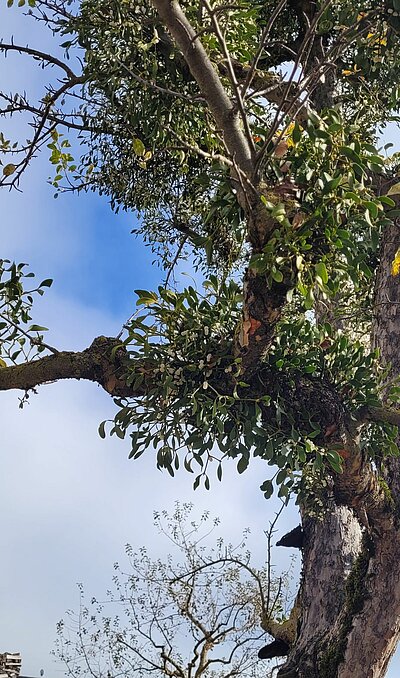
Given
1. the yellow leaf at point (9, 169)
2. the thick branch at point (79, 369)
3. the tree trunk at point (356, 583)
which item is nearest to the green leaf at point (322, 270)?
the thick branch at point (79, 369)

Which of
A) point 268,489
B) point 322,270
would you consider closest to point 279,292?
point 322,270

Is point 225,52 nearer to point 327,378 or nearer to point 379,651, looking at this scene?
point 327,378

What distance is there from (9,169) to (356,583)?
224 cm

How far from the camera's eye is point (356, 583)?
10.9 ft

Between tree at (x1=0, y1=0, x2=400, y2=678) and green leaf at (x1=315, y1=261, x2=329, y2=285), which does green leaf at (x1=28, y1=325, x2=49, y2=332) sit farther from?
green leaf at (x1=315, y1=261, x2=329, y2=285)

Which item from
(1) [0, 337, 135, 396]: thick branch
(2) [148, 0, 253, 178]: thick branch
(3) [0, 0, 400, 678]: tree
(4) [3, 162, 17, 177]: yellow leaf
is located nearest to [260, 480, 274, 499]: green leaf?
(3) [0, 0, 400, 678]: tree

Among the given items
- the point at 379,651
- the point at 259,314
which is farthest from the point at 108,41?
the point at 379,651

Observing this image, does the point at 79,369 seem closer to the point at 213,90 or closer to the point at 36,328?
the point at 36,328

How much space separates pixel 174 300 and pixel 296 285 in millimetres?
582

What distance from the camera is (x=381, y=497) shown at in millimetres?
3170

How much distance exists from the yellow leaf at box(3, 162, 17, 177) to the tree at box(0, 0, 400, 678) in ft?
0.05

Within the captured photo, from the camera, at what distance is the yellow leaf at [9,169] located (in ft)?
11.3

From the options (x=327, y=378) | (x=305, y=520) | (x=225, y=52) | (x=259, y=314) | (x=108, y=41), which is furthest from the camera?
(x=305, y=520)

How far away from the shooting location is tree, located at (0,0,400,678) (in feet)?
→ 6.86
